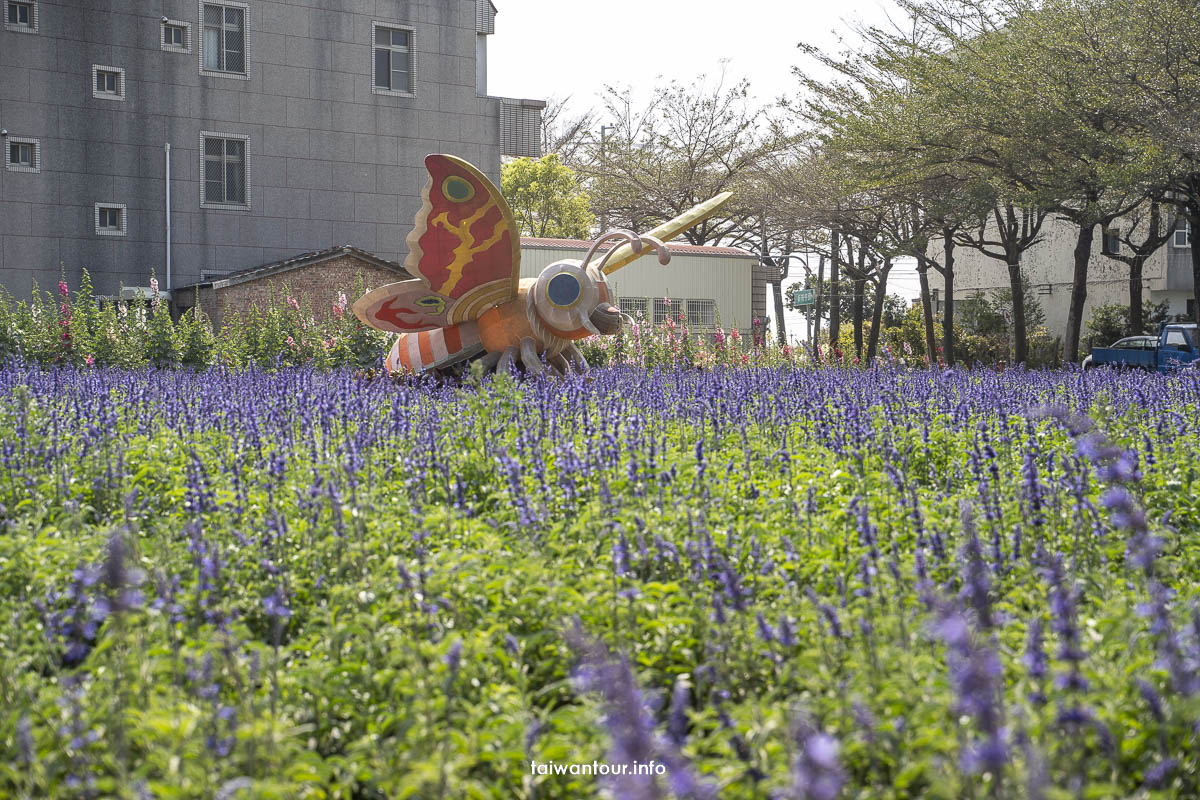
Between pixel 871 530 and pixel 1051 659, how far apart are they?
94 centimetres

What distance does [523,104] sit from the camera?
3106 centimetres

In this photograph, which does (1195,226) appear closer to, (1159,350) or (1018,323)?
(1159,350)

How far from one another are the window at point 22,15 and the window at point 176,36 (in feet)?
8.86

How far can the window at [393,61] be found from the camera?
92.8 ft

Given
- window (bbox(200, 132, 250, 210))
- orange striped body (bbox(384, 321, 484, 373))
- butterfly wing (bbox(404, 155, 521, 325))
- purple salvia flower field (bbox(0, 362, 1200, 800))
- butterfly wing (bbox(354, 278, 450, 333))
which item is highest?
window (bbox(200, 132, 250, 210))

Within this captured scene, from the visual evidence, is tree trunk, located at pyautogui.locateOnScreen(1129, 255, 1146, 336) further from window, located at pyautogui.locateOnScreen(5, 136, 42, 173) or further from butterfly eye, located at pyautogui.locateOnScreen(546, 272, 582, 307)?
window, located at pyautogui.locateOnScreen(5, 136, 42, 173)

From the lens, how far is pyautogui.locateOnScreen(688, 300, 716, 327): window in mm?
35688

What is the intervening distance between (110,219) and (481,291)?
666 inches

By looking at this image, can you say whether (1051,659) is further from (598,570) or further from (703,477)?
(703,477)

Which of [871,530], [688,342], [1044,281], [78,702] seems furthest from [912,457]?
[1044,281]

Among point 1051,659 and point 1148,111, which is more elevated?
point 1148,111

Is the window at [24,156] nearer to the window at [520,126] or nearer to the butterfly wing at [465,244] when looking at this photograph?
the window at [520,126]

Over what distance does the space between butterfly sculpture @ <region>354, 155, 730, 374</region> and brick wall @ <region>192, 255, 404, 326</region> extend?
1155 cm

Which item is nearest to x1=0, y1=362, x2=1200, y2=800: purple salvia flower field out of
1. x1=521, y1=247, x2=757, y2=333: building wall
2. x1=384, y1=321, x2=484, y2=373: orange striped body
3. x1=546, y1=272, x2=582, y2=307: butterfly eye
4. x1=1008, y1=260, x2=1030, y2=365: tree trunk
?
x1=546, y1=272, x2=582, y2=307: butterfly eye
